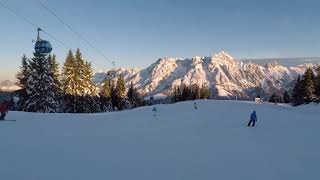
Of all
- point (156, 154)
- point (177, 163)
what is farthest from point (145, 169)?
point (156, 154)

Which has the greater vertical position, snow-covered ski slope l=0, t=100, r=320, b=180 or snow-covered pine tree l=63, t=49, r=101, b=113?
snow-covered pine tree l=63, t=49, r=101, b=113

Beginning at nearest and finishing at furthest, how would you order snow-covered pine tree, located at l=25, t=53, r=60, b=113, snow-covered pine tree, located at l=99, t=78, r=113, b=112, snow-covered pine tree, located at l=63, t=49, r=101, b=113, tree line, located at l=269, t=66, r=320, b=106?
snow-covered pine tree, located at l=25, t=53, r=60, b=113 → snow-covered pine tree, located at l=63, t=49, r=101, b=113 → snow-covered pine tree, located at l=99, t=78, r=113, b=112 → tree line, located at l=269, t=66, r=320, b=106

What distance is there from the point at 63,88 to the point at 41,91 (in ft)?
38.3

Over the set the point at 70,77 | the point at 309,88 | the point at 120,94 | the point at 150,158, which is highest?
the point at 70,77

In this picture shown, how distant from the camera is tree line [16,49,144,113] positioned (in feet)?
181

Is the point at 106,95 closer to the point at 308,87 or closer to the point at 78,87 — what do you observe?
the point at 78,87

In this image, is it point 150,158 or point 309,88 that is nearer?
point 150,158

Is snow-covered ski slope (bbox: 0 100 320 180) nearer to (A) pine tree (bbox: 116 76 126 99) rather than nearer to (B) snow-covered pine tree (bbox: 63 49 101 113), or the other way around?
(B) snow-covered pine tree (bbox: 63 49 101 113)

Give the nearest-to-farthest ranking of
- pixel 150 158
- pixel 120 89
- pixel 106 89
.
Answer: pixel 150 158 → pixel 106 89 → pixel 120 89

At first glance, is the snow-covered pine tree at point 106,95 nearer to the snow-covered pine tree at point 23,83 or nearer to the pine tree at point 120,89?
the pine tree at point 120,89

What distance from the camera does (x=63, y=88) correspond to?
6712 centimetres

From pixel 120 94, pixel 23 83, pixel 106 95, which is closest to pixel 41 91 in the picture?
pixel 23 83

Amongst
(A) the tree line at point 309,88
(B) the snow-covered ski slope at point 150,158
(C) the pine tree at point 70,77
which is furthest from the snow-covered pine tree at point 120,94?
(B) the snow-covered ski slope at point 150,158

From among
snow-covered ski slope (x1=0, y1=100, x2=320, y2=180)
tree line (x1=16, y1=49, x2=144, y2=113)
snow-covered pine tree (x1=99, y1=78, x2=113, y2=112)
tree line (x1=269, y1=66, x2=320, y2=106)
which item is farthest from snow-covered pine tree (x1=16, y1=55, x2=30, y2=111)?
tree line (x1=269, y1=66, x2=320, y2=106)
